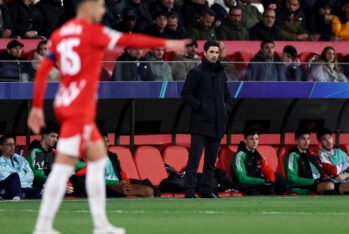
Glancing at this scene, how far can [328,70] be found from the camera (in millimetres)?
20828

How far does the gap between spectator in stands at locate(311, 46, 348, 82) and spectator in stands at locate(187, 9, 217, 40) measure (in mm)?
2026

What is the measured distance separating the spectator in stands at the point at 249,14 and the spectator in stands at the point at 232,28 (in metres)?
0.48

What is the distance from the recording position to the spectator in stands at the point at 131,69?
19.1m

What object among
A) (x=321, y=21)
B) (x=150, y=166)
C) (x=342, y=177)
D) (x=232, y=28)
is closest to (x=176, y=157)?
(x=150, y=166)

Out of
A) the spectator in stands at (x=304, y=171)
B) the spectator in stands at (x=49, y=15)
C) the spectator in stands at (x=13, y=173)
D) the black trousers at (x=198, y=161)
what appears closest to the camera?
the black trousers at (x=198, y=161)

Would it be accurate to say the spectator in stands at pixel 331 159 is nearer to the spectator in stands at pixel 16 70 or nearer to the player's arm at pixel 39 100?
the spectator in stands at pixel 16 70

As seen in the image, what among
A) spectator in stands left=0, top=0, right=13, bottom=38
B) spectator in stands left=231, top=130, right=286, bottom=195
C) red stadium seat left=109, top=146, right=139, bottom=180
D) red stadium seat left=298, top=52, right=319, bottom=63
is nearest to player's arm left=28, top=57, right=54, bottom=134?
red stadium seat left=109, top=146, right=139, bottom=180

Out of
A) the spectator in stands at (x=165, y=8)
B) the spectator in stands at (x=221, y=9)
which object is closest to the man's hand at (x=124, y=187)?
the spectator in stands at (x=165, y=8)

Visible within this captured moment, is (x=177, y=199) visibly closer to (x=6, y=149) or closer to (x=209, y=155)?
(x=209, y=155)

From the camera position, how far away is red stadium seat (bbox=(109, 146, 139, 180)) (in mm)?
19250

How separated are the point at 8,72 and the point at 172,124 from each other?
348cm

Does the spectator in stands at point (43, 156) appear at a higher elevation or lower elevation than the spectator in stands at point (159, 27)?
lower

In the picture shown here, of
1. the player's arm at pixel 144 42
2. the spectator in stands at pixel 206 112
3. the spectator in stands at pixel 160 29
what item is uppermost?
the player's arm at pixel 144 42

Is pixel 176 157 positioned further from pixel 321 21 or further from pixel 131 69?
pixel 321 21
